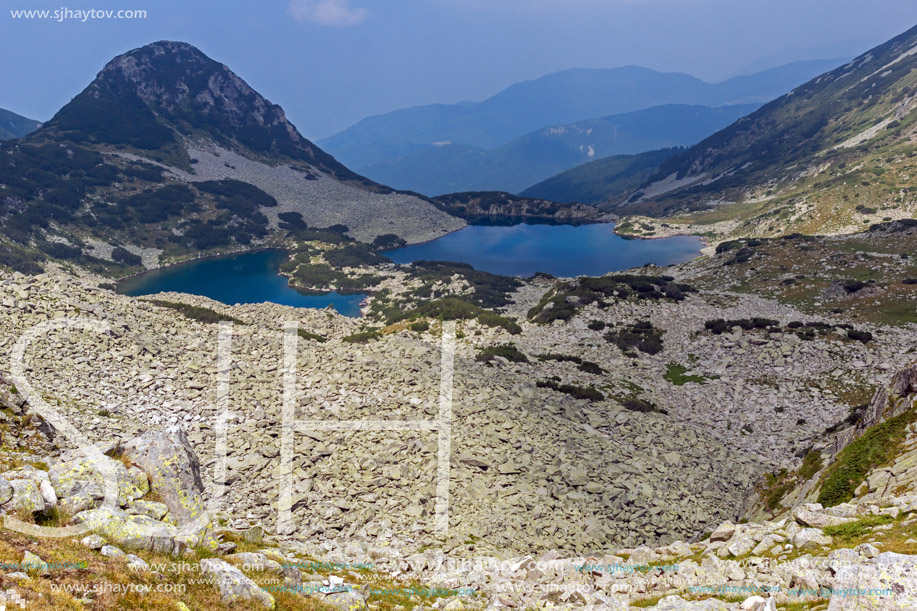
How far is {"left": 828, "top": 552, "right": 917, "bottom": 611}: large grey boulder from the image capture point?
7.67 m

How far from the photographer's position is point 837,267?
59.4 metres

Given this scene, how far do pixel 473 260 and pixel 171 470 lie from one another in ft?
382

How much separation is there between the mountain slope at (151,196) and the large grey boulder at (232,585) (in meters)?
111

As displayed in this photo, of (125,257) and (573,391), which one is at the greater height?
(125,257)

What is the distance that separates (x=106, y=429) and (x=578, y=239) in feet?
458

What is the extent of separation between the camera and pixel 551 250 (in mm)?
136250

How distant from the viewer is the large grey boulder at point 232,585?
8336mm

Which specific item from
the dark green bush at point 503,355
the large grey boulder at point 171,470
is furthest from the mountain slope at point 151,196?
the large grey boulder at point 171,470

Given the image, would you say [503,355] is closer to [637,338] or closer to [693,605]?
[637,338]

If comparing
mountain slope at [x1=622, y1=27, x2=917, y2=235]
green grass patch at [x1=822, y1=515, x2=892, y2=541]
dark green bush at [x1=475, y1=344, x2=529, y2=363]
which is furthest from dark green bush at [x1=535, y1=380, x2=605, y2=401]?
mountain slope at [x1=622, y1=27, x2=917, y2=235]

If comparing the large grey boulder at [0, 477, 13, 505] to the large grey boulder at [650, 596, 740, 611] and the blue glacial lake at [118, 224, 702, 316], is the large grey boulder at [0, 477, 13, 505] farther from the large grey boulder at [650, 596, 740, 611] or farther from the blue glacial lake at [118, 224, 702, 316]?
the blue glacial lake at [118, 224, 702, 316]

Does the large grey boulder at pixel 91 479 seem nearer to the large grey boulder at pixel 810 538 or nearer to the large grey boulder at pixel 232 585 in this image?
the large grey boulder at pixel 232 585

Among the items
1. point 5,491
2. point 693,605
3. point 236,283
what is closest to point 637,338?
point 693,605

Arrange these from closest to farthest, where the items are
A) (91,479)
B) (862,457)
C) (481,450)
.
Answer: (91,479), (862,457), (481,450)
